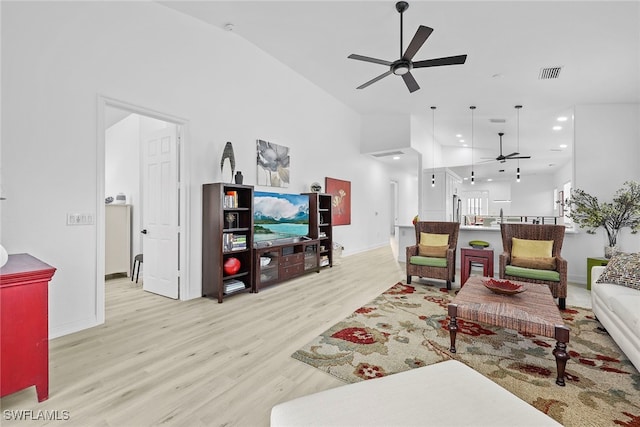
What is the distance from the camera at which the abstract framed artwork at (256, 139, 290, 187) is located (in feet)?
15.4

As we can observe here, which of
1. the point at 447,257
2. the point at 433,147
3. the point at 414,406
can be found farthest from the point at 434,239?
the point at 433,147

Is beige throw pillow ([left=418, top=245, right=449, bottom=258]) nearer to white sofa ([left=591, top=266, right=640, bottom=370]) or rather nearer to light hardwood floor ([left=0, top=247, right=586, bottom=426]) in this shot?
light hardwood floor ([left=0, top=247, right=586, bottom=426])

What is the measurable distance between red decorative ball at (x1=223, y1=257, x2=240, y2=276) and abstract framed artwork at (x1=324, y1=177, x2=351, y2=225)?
3.00 metres

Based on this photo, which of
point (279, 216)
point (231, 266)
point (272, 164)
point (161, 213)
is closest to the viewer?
point (231, 266)

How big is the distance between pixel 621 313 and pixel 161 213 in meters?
4.81

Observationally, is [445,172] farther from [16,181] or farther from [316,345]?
[16,181]

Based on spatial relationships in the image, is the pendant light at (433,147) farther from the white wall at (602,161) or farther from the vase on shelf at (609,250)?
the vase on shelf at (609,250)

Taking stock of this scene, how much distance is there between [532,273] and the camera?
359cm

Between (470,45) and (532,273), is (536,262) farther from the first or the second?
(470,45)

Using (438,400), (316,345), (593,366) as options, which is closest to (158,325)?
(316,345)

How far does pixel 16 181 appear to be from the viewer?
2.45 m

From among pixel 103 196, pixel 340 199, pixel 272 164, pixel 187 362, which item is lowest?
pixel 187 362

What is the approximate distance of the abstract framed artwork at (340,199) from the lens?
6531 millimetres

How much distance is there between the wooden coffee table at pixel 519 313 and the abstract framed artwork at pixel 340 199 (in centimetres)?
406
